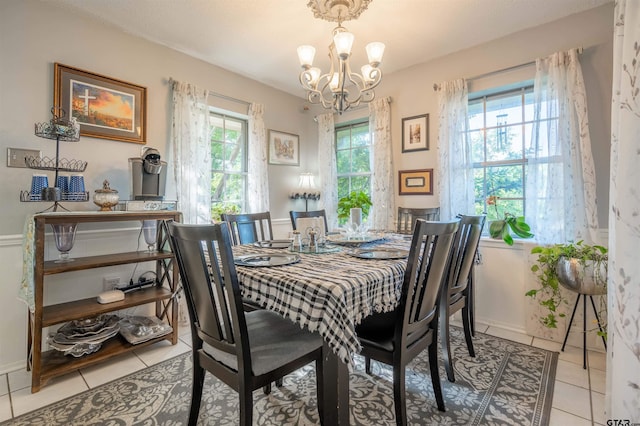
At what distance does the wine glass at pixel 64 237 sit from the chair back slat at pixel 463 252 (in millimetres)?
2488

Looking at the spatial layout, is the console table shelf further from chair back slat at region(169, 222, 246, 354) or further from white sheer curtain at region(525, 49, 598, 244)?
white sheer curtain at region(525, 49, 598, 244)

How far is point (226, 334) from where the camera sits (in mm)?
1166

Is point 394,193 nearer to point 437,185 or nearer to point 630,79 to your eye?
point 437,185

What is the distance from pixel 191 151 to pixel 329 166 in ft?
5.67

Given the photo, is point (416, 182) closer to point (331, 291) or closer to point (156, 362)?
point (331, 291)

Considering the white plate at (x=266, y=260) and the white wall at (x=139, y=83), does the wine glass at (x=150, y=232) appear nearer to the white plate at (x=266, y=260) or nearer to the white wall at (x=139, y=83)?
the white wall at (x=139, y=83)

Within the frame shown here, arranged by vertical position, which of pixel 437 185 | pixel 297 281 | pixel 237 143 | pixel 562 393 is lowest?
pixel 562 393

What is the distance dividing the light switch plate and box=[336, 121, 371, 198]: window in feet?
9.87

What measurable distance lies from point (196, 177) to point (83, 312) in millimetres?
1423

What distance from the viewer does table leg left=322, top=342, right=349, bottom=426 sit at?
45.9 inches

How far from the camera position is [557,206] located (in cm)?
236

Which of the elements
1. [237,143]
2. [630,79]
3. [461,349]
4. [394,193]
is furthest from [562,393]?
[237,143]

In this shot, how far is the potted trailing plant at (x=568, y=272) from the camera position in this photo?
6.39 feet

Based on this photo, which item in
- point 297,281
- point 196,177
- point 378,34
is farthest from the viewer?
point 196,177
